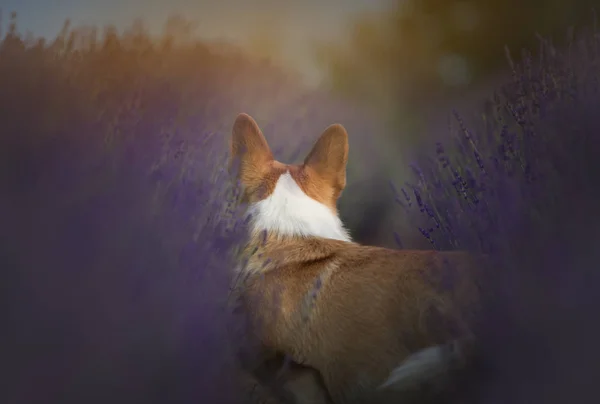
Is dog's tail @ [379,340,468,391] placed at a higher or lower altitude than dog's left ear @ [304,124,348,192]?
lower

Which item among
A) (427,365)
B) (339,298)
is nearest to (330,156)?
(339,298)

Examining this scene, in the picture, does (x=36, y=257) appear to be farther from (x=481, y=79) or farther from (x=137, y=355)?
(x=481, y=79)

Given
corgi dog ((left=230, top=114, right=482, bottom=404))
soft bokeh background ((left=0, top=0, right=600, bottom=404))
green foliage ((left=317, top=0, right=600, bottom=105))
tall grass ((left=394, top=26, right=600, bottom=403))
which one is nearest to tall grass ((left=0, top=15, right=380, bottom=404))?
soft bokeh background ((left=0, top=0, right=600, bottom=404))

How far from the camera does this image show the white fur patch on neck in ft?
6.91

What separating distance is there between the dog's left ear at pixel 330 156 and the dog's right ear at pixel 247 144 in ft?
0.69

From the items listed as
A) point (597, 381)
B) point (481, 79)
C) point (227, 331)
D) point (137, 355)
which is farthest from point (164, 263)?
point (481, 79)

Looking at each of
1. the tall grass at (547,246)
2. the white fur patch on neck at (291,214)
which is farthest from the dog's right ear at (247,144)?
the tall grass at (547,246)

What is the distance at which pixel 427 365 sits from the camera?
1.40 metres

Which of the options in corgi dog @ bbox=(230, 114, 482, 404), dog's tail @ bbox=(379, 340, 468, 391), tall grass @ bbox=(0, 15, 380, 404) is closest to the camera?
tall grass @ bbox=(0, 15, 380, 404)

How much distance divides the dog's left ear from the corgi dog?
0.14 m

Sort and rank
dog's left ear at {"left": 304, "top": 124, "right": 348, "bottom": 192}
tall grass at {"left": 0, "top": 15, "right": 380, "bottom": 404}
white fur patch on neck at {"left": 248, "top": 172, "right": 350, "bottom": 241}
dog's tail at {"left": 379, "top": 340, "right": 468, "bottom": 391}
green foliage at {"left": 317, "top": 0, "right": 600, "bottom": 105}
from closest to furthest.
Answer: tall grass at {"left": 0, "top": 15, "right": 380, "bottom": 404}
dog's tail at {"left": 379, "top": 340, "right": 468, "bottom": 391}
white fur patch on neck at {"left": 248, "top": 172, "right": 350, "bottom": 241}
dog's left ear at {"left": 304, "top": 124, "right": 348, "bottom": 192}
green foliage at {"left": 317, "top": 0, "right": 600, "bottom": 105}

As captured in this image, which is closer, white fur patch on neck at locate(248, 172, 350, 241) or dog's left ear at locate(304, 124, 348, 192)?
white fur patch on neck at locate(248, 172, 350, 241)

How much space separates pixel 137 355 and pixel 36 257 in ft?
0.80

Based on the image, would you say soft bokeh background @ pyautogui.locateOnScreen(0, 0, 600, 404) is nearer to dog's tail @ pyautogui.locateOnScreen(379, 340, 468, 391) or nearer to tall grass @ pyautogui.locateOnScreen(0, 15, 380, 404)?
tall grass @ pyautogui.locateOnScreen(0, 15, 380, 404)
